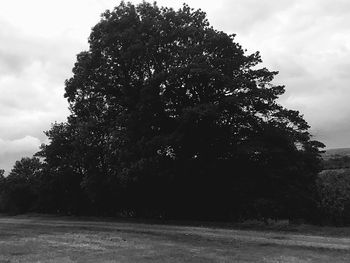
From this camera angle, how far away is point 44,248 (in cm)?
2019

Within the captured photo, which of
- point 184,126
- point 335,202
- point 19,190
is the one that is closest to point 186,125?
point 184,126

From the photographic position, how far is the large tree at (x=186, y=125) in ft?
107

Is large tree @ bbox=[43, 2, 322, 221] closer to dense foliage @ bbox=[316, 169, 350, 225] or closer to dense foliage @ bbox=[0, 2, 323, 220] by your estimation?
dense foliage @ bbox=[0, 2, 323, 220]

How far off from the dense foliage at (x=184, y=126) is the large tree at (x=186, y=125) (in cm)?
8

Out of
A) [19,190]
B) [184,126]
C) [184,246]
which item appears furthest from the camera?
[19,190]

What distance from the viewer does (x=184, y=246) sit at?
1978 centimetres

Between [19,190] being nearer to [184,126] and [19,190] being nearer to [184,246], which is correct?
[184,126]

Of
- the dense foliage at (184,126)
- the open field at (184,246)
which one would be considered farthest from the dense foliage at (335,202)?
the open field at (184,246)

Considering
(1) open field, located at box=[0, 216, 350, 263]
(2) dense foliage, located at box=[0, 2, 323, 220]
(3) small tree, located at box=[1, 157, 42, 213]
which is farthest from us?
(3) small tree, located at box=[1, 157, 42, 213]

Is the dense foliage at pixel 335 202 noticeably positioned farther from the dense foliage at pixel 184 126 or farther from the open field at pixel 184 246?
the open field at pixel 184 246

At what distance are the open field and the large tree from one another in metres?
8.00

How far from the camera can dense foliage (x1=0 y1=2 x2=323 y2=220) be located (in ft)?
107

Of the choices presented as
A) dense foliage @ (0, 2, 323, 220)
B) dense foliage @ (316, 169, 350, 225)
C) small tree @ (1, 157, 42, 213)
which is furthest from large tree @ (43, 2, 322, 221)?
small tree @ (1, 157, 42, 213)

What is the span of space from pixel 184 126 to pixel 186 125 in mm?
159
